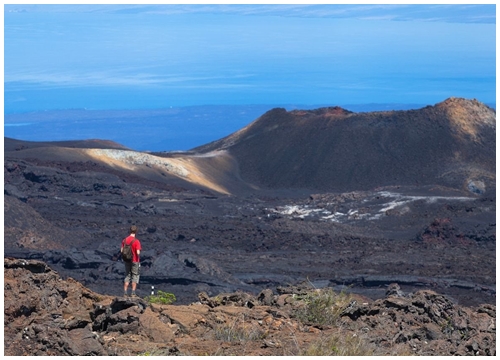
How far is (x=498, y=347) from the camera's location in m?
8.27

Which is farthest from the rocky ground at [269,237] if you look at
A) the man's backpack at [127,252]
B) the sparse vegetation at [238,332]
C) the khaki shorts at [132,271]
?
the man's backpack at [127,252]

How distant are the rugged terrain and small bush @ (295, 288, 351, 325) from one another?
5918mm

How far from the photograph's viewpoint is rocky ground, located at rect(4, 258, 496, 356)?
8688 mm

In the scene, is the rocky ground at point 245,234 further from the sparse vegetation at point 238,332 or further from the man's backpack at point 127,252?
the sparse vegetation at point 238,332

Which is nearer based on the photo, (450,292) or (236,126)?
(450,292)

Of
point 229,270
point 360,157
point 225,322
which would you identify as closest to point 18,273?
point 225,322

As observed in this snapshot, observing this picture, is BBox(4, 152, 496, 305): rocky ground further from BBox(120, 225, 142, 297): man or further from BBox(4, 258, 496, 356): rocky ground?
BBox(4, 258, 496, 356): rocky ground

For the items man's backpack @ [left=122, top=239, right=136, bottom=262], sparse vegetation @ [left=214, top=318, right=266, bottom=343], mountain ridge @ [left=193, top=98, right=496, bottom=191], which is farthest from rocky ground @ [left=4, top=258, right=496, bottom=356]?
mountain ridge @ [left=193, top=98, right=496, bottom=191]

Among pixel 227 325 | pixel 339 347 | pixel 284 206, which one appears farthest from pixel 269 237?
pixel 339 347

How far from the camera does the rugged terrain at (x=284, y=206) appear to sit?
24.0 m

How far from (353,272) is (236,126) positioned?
224 ft

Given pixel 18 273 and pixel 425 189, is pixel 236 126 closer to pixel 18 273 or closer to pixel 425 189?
pixel 425 189

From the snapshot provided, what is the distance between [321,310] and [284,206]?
90.8 feet

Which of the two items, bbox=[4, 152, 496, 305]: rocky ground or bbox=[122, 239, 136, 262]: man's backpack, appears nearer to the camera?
bbox=[122, 239, 136, 262]: man's backpack
